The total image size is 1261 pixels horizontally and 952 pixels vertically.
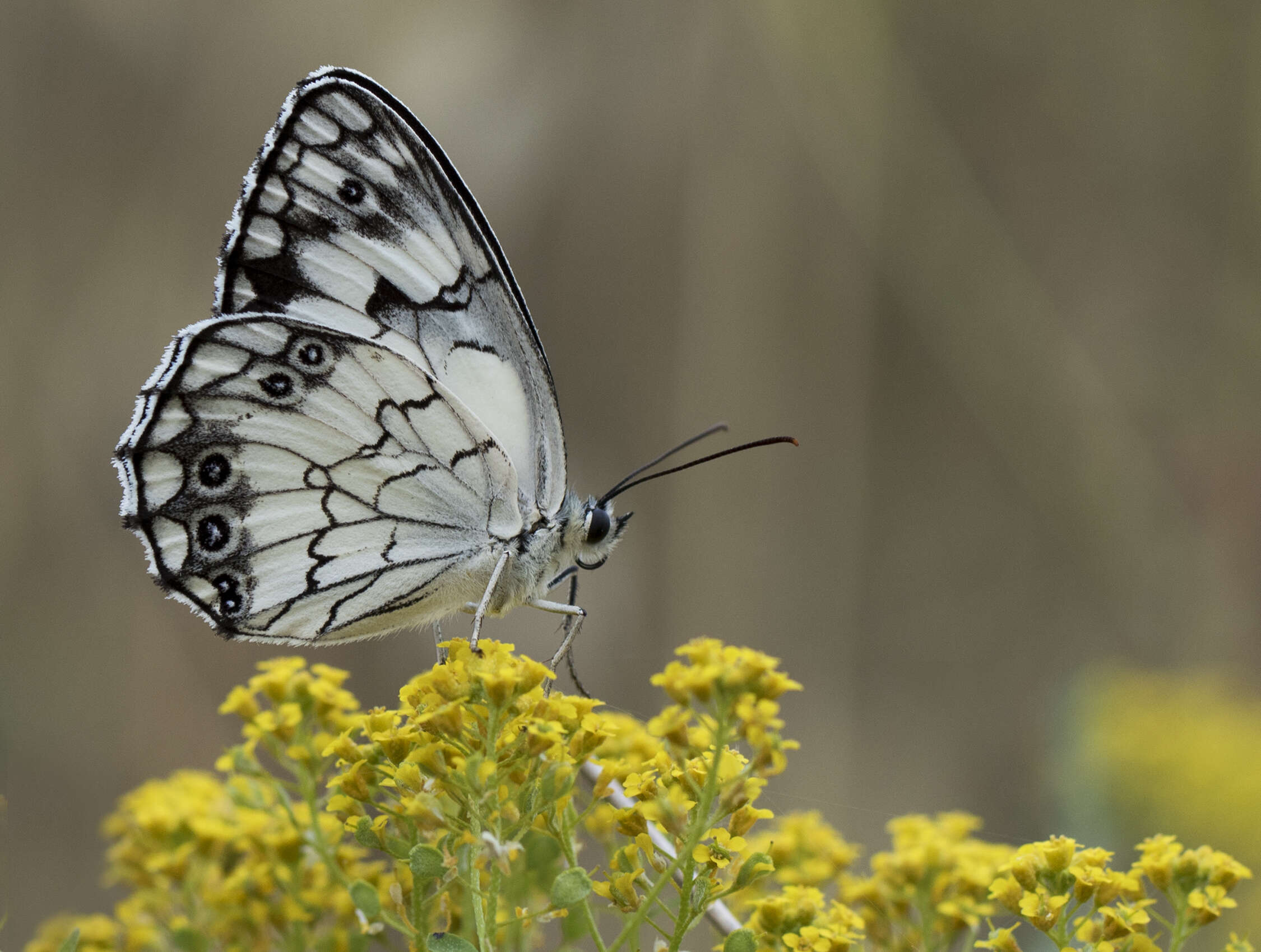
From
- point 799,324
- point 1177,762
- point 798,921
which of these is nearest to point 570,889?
point 798,921

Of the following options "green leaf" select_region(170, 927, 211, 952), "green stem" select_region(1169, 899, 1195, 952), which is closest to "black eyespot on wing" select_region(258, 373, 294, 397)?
"green leaf" select_region(170, 927, 211, 952)

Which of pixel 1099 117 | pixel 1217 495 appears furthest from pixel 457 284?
pixel 1099 117

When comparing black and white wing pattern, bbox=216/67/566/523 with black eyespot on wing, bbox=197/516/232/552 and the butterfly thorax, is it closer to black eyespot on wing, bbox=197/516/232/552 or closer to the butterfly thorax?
the butterfly thorax

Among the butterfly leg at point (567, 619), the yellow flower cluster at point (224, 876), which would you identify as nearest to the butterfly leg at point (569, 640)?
the butterfly leg at point (567, 619)

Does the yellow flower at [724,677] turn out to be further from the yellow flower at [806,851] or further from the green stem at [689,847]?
the yellow flower at [806,851]

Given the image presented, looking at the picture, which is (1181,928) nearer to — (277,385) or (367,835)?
(367,835)

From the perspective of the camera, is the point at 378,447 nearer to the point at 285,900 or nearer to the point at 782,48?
the point at 285,900
